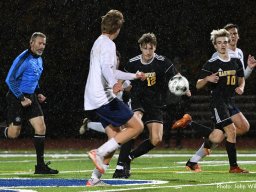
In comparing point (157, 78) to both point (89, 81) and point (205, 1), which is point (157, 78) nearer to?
point (89, 81)

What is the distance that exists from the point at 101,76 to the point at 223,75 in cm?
346

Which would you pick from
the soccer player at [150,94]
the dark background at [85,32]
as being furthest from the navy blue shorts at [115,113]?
the dark background at [85,32]

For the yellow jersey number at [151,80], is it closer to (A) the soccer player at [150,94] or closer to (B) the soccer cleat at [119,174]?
(A) the soccer player at [150,94]

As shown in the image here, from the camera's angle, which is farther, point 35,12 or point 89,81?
point 35,12

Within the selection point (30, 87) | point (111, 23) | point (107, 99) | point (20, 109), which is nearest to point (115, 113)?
point (107, 99)

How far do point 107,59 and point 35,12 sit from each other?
19459mm

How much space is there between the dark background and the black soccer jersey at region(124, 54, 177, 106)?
50.0ft

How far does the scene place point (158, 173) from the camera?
14164 millimetres

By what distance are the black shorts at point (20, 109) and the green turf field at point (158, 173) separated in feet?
2.96

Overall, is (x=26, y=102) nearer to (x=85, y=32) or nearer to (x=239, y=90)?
(x=239, y=90)

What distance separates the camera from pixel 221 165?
16375 millimetres

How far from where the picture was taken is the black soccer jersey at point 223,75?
1434cm

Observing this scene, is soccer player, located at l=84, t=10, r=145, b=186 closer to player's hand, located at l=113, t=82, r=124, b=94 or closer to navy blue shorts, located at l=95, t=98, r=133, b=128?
navy blue shorts, located at l=95, t=98, r=133, b=128

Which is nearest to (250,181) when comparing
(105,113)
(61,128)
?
(105,113)
